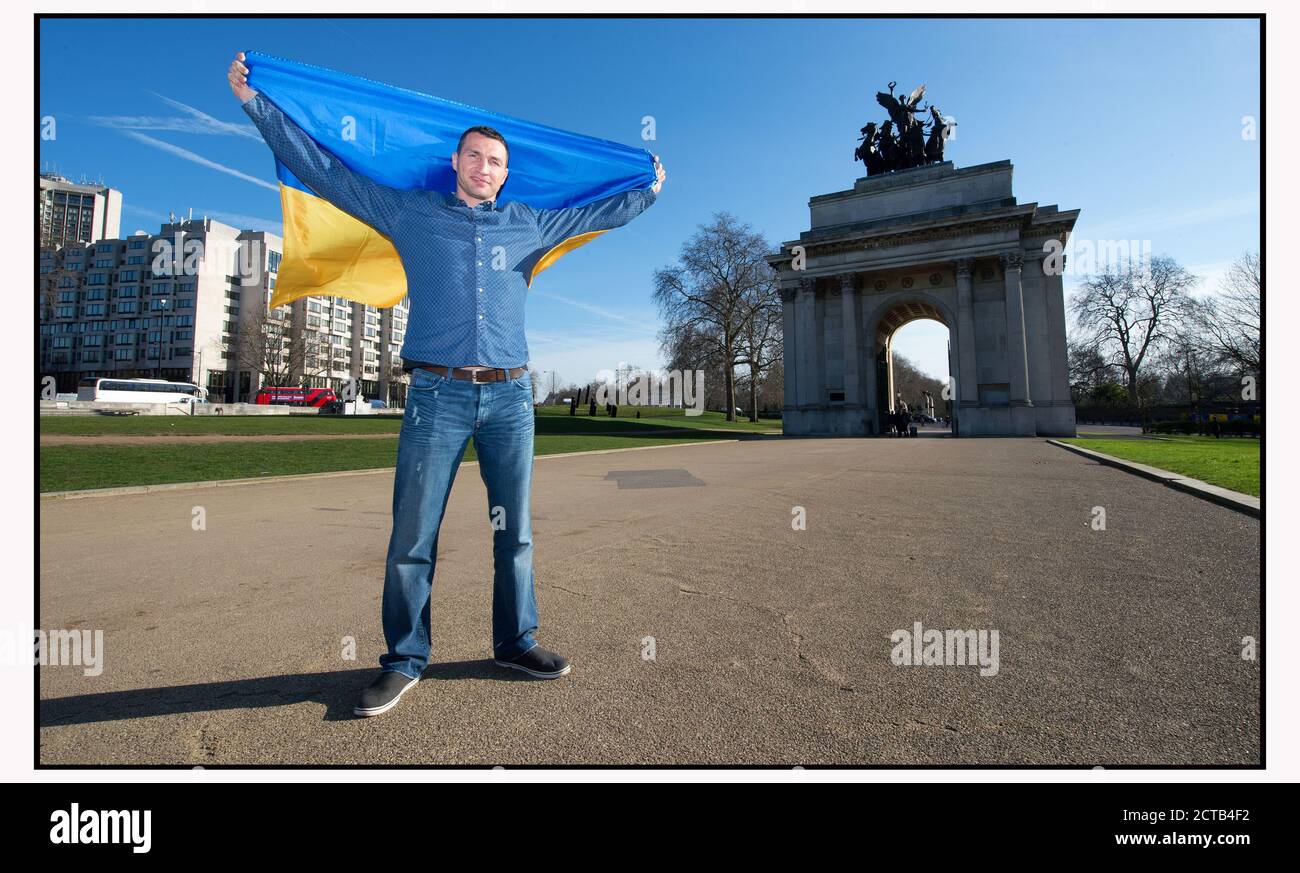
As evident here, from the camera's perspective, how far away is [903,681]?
2826 mm

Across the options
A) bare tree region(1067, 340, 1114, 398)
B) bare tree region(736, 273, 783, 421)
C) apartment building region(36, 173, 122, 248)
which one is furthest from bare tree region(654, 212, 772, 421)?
apartment building region(36, 173, 122, 248)

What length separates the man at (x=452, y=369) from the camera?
284cm

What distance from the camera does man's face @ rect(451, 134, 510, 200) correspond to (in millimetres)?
3164

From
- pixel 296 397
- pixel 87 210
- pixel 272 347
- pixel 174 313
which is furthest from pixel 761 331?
pixel 87 210

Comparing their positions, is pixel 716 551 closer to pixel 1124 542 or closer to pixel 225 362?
pixel 1124 542

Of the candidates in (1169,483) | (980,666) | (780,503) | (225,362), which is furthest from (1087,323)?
(225,362)

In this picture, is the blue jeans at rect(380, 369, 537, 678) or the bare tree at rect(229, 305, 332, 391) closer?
the blue jeans at rect(380, 369, 537, 678)

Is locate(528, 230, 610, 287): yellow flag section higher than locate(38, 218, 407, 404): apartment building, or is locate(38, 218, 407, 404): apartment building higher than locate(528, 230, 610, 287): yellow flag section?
locate(38, 218, 407, 404): apartment building

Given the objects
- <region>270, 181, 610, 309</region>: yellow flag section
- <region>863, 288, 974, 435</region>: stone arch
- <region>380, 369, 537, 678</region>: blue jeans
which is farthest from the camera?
<region>863, 288, 974, 435</region>: stone arch

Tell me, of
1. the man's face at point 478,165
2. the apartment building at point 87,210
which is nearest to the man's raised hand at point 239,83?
the man's face at point 478,165

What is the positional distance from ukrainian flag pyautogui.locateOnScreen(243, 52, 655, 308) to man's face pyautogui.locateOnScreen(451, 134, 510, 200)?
457 mm

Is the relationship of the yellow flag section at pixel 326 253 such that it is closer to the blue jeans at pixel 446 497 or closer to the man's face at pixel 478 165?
the man's face at pixel 478 165

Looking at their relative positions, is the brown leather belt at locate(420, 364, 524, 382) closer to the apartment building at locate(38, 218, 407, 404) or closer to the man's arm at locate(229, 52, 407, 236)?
the man's arm at locate(229, 52, 407, 236)
